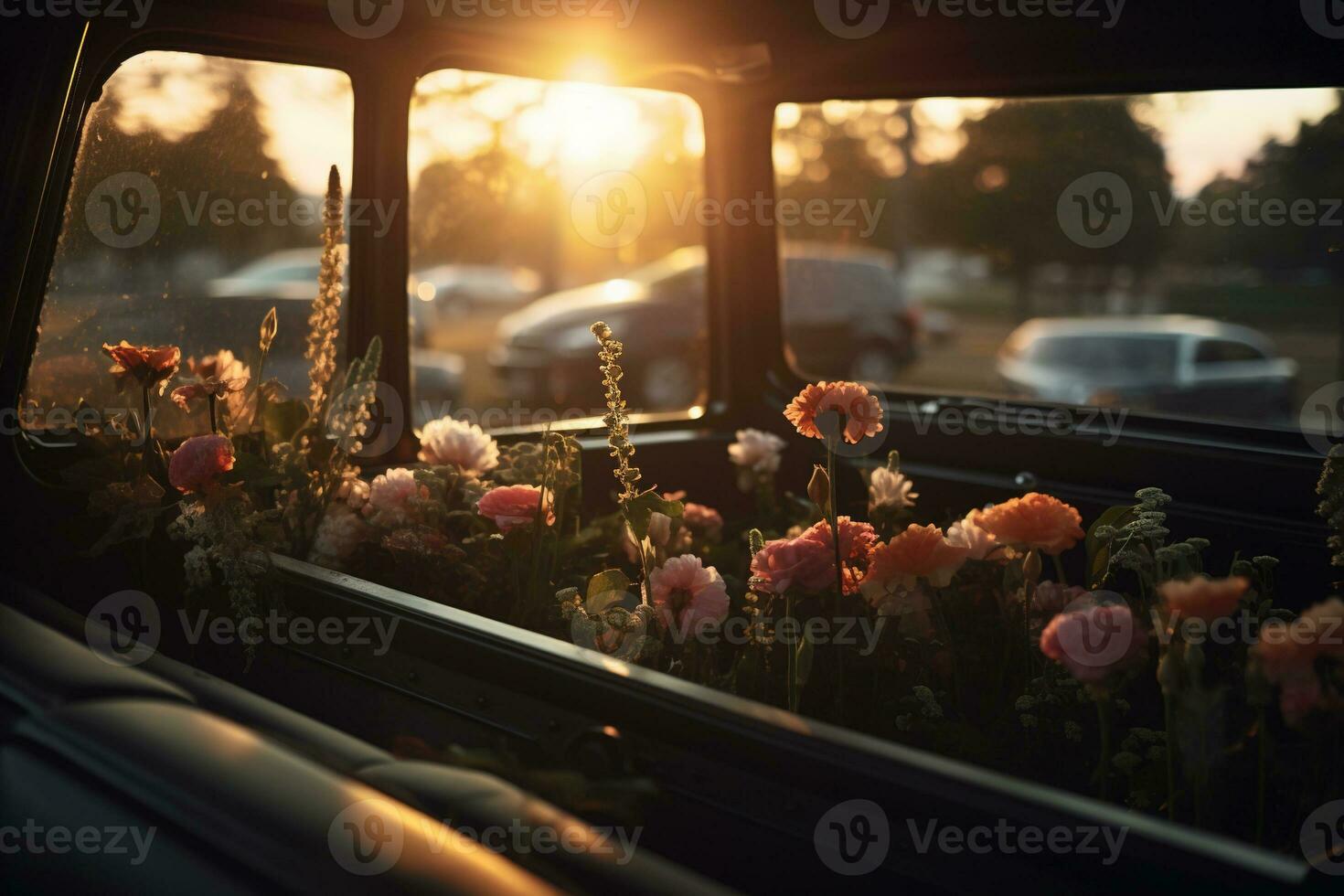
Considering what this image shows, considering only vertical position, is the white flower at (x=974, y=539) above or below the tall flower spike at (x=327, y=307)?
below

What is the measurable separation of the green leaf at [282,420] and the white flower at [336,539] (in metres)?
0.29

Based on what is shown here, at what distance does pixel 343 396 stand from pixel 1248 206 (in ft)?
7.55

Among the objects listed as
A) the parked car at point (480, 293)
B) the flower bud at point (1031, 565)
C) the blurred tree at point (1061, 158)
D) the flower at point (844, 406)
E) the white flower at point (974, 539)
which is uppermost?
the parked car at point (480, 293)

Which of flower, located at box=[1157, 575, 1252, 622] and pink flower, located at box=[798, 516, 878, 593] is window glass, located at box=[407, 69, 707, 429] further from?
flower, located at box=[1157, 575, 1252, 622]

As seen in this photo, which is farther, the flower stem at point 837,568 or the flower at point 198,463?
the flower at point 198,463

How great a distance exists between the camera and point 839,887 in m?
1.24

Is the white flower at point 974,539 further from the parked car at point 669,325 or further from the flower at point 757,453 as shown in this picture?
the parked car at point 669,325

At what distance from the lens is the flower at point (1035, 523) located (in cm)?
170

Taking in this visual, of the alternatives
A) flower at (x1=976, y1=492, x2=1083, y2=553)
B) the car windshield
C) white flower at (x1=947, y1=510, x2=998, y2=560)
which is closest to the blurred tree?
white flower at (x1=947, y1=510, x2=998, y2=560)

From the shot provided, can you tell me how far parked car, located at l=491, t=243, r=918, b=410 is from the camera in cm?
525

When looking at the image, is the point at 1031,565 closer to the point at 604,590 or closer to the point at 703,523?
the point at 604,590

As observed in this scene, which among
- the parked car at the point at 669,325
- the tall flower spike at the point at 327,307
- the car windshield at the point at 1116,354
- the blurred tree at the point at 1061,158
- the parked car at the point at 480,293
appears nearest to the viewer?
the tall flower spike at the point at 327,307

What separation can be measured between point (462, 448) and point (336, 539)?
38cm

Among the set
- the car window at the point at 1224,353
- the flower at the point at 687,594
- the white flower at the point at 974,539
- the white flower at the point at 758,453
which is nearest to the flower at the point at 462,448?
the white flower at the point at 758,453
